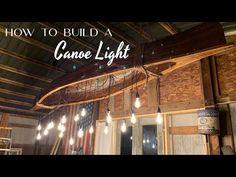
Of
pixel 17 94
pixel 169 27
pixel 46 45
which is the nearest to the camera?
pixel 169 27

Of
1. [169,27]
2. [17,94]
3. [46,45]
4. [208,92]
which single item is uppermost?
[169,27]

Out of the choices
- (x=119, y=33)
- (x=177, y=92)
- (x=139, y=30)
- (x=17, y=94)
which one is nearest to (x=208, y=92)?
(x=177, y=92)

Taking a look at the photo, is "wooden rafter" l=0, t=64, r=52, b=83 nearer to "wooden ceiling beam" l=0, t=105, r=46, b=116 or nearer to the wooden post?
"wooden ceiling beam" l=0, t=105, r=46, b=116

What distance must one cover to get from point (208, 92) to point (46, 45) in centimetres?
425

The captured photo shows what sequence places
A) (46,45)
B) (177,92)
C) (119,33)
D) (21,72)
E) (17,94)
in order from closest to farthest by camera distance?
(119,33) → (46,45) → (177,92) → (21,72) → (17,94)

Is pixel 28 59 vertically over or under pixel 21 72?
over

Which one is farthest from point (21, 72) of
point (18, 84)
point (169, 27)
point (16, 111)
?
point (169, 27)

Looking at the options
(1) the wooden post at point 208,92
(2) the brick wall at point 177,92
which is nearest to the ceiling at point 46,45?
(1) the wooden post at point 208,92

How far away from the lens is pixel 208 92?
4.94 m

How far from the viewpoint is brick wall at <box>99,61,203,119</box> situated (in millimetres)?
5281

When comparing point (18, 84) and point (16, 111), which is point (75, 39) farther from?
point (16, 111)

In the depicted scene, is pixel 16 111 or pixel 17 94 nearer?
pixel 17 94

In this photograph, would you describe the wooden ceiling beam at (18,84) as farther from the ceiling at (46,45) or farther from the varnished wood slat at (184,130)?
the varnished wood slat at (184,130)
